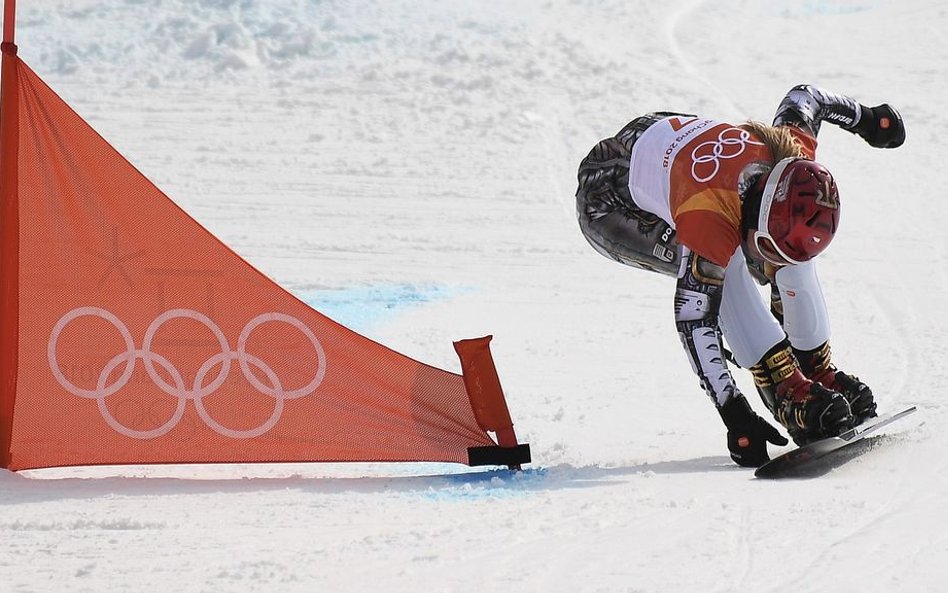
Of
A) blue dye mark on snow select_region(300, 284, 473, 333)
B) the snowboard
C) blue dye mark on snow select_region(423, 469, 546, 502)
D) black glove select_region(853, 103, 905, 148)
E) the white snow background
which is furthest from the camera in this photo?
blue dye mark on snow select_region(300, 284, 473, 333)

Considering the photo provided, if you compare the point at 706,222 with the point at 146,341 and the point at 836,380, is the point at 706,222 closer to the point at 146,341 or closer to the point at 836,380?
the point at 836,380

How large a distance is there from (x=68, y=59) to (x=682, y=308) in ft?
29.8

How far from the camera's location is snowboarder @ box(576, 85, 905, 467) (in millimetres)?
3967

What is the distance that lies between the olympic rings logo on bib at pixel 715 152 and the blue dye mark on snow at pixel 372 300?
257 centimetres

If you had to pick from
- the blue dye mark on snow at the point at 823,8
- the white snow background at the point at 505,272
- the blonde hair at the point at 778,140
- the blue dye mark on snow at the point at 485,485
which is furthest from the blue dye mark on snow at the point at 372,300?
the blue dye mark on snow at the point at 823,8

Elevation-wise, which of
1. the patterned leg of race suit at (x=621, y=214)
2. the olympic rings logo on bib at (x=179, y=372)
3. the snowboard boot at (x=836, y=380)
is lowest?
the snowboard boot at (x=836, y=380)

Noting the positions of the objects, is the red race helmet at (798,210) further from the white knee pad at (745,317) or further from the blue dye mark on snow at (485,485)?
the blue dye mark on snow at (485,485)

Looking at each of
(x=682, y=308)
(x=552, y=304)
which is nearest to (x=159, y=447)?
(x=682, y=308)

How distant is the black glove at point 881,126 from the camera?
5.01 m

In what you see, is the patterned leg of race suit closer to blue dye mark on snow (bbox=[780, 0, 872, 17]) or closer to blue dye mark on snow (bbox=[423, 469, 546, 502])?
blue dye mark on snow (bbox=[423, 469, 546, 502])

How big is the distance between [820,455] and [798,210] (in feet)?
2.50

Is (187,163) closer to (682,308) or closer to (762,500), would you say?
(682,308)

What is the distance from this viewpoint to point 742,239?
13.5ft

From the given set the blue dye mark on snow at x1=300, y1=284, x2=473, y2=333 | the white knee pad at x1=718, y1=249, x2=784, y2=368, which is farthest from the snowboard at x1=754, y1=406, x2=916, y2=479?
the blue dye mark on snow at x1=300, y1=284, x2=473, y2=333
